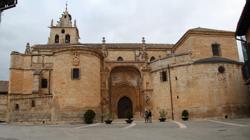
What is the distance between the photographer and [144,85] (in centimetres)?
3045

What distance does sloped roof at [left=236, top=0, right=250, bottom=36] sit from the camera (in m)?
12.2

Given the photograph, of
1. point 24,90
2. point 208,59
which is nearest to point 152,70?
point 208,59

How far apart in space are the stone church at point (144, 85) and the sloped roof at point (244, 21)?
1150 cm

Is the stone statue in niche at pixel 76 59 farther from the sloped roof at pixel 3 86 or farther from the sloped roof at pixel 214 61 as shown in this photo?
the sloped roof at pixel 3 86

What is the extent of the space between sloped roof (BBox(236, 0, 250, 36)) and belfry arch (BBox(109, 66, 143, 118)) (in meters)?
17.6

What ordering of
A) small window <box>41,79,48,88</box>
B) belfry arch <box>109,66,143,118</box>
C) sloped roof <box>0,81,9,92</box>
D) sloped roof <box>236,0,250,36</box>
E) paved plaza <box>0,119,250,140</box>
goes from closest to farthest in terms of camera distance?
paved plaza <box>0,119,250,140</box>
sloped roof <box>236,0,250,36</box>
belfry arch <box>109,66,143,118</box>
small window <box>41,79,48,88</box>
sloped roof <box>0,81,9,92</box>

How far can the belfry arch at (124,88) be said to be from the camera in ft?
105

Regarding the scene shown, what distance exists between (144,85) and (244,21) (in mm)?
17631

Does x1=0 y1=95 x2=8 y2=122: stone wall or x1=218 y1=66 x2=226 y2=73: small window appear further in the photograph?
x1=0 y1=95 x2=8 y2=122: stone wall

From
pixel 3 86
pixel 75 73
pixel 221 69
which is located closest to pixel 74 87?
pixel 75 73

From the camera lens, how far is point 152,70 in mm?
30531

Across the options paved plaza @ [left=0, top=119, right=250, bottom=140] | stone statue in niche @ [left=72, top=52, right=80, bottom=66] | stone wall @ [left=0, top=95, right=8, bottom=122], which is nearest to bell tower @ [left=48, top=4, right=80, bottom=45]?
stone wall @ [left=0, top=95, right=8, bottom=122]

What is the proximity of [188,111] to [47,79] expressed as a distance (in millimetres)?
18523

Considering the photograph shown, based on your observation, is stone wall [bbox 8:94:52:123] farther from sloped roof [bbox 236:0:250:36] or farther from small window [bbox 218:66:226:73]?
sloped roof [bbox 236:0:250:36]
